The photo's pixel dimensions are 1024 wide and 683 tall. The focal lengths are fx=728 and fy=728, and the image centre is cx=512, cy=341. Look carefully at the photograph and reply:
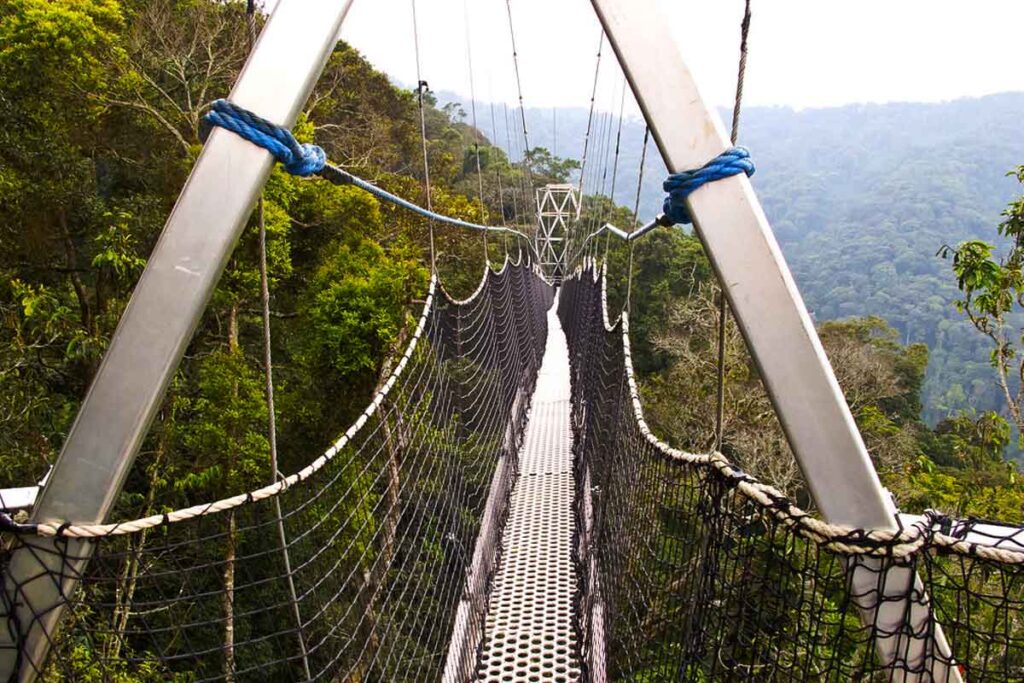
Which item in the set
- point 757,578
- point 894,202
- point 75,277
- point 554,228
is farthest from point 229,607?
point 894,202

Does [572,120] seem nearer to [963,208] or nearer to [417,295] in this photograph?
[963,208]

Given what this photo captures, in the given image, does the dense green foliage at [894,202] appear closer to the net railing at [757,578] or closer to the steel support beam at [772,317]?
the net railing at [757,578]

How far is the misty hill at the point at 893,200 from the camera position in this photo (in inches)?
781

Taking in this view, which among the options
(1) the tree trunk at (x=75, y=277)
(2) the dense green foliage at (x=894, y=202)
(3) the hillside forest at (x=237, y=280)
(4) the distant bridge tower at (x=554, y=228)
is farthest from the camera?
(2) the dense green foliage at (x=894, y=202)

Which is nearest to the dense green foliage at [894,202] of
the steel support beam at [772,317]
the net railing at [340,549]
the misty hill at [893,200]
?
the misty hill at [893,200]

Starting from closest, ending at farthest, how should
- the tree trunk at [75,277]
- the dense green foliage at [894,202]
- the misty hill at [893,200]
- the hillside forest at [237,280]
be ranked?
Answer: the hillside forest at [237,280]
the tree trunk at [75,277]
the dense green foliage at [894,202]
the misty hill at [893,200]

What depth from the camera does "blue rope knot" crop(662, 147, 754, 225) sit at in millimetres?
658

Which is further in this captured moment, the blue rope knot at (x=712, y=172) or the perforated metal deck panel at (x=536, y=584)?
the perforated metal deck panel at (x=536, y=584)

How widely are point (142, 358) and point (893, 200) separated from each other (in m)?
34.5

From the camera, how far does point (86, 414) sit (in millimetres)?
623

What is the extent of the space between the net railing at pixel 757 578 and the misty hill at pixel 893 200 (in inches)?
300

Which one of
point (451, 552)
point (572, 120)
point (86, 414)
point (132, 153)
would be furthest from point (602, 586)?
point (572, 120)

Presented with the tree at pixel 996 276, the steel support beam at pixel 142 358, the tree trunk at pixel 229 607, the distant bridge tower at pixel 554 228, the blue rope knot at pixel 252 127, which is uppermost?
the distant bridge tower at pixel 554 228

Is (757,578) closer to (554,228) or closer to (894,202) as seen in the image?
(554,228)
